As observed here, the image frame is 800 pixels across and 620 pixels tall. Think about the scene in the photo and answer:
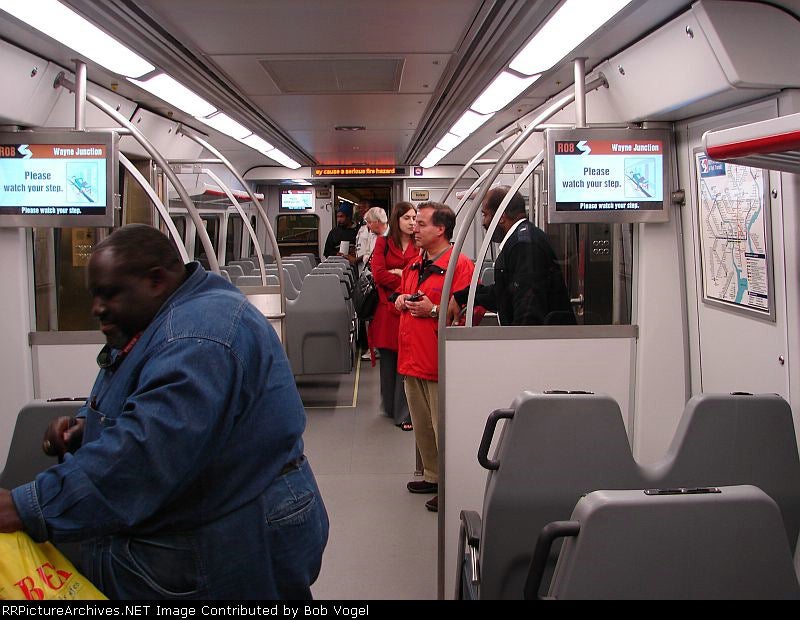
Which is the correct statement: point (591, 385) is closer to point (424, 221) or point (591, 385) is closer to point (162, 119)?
point (424, 221)

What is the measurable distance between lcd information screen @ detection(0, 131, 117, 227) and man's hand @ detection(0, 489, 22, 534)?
2527 millimetres

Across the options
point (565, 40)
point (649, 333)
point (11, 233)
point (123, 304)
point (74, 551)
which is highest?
point (565, 40)

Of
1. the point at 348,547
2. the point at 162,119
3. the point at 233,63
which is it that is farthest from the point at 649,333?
the point at 162,119

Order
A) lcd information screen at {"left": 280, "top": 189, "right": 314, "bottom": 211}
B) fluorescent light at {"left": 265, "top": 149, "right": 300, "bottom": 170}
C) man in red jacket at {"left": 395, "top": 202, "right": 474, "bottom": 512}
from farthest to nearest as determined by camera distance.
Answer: lcd information screen at {"left": 280, "top": 189, "right": 314, "bottom": 211}
fluorescent light at {"left": 265, "top": 149, "right": 300, "bottom": 170}
man in red jacket at {"left": 395, "top": 202, "right": 474, "bottom": 512}

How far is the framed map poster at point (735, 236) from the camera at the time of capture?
114 inches

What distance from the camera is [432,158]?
12.3 metres

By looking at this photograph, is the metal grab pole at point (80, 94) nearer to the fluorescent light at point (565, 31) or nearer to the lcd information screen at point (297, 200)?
the fluorescent light at point (565, 31)

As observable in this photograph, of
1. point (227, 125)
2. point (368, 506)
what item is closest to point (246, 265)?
point (227, 125)

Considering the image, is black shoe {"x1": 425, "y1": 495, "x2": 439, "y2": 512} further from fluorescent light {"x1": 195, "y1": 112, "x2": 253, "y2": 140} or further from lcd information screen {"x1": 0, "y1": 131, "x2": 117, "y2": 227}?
fluorescent light {"x1": 195, "y1": 112, "x2": 253, "y2": 140}

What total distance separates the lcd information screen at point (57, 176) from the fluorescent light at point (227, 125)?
2.83 metres

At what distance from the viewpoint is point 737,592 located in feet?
5.14

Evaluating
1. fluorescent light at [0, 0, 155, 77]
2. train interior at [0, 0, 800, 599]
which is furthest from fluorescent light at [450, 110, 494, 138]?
fluorescent light at [0, 0, 155, 77]

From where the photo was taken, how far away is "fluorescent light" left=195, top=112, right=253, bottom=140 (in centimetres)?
688

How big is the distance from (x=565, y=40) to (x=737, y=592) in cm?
290
